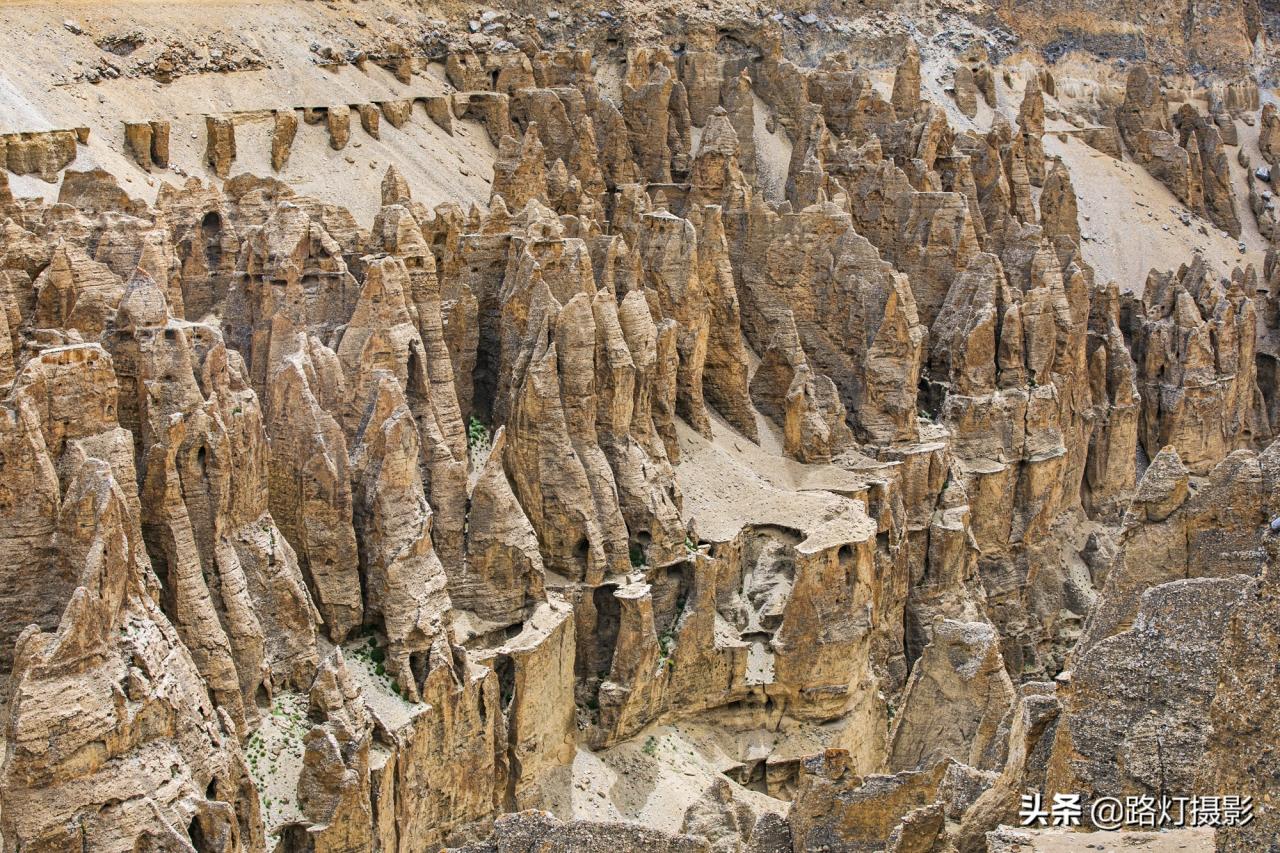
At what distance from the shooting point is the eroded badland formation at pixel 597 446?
2512 centimetres

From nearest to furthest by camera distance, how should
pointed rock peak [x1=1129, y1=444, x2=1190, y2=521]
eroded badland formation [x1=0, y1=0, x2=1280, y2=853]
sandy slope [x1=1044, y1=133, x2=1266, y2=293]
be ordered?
eroded badland formation [x1=0, y1=0, x2=1280, y2=853] < pointed rock peak [x1=1129, y1=444, x2=1190, y2=521] < sandy slope [x1=1044, y1=133, x2=1266, y2=293]

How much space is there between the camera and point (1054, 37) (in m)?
93.9

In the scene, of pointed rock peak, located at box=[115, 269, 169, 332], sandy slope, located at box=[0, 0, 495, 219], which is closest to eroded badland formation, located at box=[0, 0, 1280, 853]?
pointed rock peak, located at box=[115, 269, 169, 332]

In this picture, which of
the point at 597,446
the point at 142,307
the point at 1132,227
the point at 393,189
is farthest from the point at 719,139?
the point at 142,307

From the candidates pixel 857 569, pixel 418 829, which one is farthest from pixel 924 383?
pixel 418 829

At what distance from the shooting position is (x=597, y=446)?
139 ft

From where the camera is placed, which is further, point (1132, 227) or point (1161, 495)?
point (1132, 227)

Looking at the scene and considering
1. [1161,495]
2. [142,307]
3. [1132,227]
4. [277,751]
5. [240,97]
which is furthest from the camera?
[1132,227]

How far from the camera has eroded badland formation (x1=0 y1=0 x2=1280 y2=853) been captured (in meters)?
25.1

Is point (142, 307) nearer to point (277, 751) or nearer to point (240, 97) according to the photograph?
point (277, 751)

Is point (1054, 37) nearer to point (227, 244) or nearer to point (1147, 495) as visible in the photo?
point (227, 244)

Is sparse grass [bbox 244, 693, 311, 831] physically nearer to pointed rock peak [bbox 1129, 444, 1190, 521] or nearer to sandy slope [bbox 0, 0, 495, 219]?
pointed rock peak [bbox 1129, 444, 1190, 521]

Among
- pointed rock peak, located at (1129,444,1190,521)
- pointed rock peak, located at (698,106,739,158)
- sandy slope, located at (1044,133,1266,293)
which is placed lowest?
sandy slope, located at (1044,133,1266,293)

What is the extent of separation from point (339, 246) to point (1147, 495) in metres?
20.9
